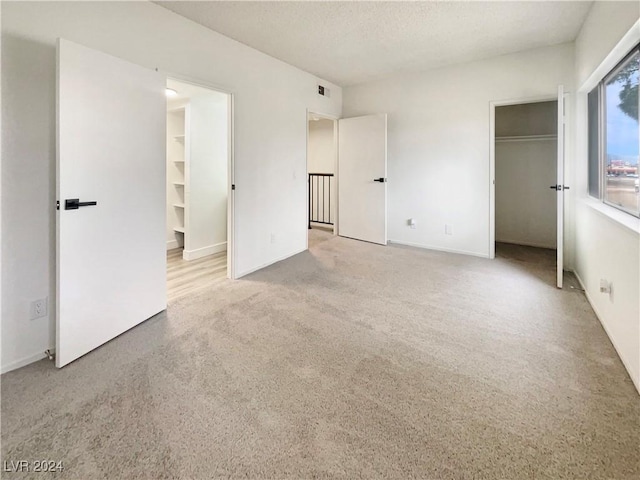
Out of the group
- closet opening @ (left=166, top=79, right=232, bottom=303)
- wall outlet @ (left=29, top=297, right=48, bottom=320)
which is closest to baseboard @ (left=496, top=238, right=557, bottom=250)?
closet opening @ (left=166, top=79, right=232, bottom=303)

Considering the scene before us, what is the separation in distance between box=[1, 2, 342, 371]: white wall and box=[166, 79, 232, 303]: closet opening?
0.57m

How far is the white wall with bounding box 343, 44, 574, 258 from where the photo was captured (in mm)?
3969

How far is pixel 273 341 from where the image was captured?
222cm

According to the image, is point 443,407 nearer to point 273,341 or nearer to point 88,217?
point 273,341

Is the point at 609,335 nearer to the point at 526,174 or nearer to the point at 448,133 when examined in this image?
the point at 448,133

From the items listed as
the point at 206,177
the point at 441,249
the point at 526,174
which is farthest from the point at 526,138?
the point at 206,177

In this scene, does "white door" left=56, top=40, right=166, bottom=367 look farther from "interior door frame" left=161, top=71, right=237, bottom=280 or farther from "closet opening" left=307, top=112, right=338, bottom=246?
"closet opening" left=307, top=112, right=338, bottom=246

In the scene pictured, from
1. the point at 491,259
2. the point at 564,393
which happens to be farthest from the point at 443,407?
the point at 491,259

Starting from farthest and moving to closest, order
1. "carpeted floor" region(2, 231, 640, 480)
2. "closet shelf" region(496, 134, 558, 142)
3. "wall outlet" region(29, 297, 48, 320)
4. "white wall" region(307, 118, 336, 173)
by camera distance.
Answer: "white wall" region(307, 118, 336, 173)
"closet shelf" region(496, 134, 558, 142)
"wall outlet" region(29, 297, 48, 320)
"carpeted floor" region(2, 231, 640, 480)

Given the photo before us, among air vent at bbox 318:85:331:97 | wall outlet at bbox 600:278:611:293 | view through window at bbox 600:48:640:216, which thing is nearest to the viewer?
view through window at bbox 600:48:640:216

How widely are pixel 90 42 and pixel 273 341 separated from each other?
7.63 ft

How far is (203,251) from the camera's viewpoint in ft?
15.4

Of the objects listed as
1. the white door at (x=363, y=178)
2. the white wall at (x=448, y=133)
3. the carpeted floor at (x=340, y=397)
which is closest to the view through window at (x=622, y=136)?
the carpeted floor at (x=340, y=397)

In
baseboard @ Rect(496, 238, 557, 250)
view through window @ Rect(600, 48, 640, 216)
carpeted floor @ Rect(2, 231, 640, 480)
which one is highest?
view through window @ Rect(600, 48, 640, 216)
